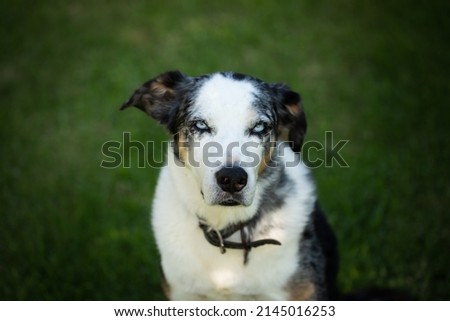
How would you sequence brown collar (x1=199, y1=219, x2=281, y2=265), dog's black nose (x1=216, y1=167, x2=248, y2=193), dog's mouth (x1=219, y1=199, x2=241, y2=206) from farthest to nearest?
brown collar (x1=199, y1=219, x2=281, y2=265) < dog's mouth (x1=219, y1=199, x2=241, y2=206) < dog's black nose (x1=216, y1=167, x2=248, y2=193)

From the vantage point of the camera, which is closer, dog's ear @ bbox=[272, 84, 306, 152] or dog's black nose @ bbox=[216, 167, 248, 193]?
dog's black nose @ bbox=[216, 167, 248, 193]

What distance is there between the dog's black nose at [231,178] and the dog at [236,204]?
0.14 m

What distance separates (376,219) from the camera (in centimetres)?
540

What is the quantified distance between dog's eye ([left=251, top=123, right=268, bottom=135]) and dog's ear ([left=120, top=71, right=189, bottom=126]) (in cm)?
65

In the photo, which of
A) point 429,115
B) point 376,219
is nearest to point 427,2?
point 429,115

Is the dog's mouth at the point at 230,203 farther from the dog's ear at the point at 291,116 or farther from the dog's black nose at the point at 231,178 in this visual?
the dog's ear at the point at 291,116

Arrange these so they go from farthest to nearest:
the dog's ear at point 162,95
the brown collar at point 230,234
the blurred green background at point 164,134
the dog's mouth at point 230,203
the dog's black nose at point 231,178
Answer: the blurred green background at point 164,134
the dog's ear at point 162,95
the brown collar at point 230,234
the dog's mouth at point 230,203
the dog's black nose at point 231,178

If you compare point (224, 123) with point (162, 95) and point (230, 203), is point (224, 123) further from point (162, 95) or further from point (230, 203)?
point (162, 95)

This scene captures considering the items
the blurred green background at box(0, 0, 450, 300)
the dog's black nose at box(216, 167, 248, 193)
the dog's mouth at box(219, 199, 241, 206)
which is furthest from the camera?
the blurred green background at box(0, 0, 450, 300)

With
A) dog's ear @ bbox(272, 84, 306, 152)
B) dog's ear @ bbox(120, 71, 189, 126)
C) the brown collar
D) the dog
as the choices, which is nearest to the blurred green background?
the dog

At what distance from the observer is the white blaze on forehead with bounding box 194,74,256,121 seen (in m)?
3.55

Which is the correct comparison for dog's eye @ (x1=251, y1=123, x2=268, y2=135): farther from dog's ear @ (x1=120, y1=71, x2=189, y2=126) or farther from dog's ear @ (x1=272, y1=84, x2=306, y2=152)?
dog's ear @ (x1=120, y1=71, x2=189, y2=126)

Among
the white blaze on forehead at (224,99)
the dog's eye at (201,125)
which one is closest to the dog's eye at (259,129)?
the white blaze on forehead at (224,99)

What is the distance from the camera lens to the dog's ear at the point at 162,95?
13.1ft
